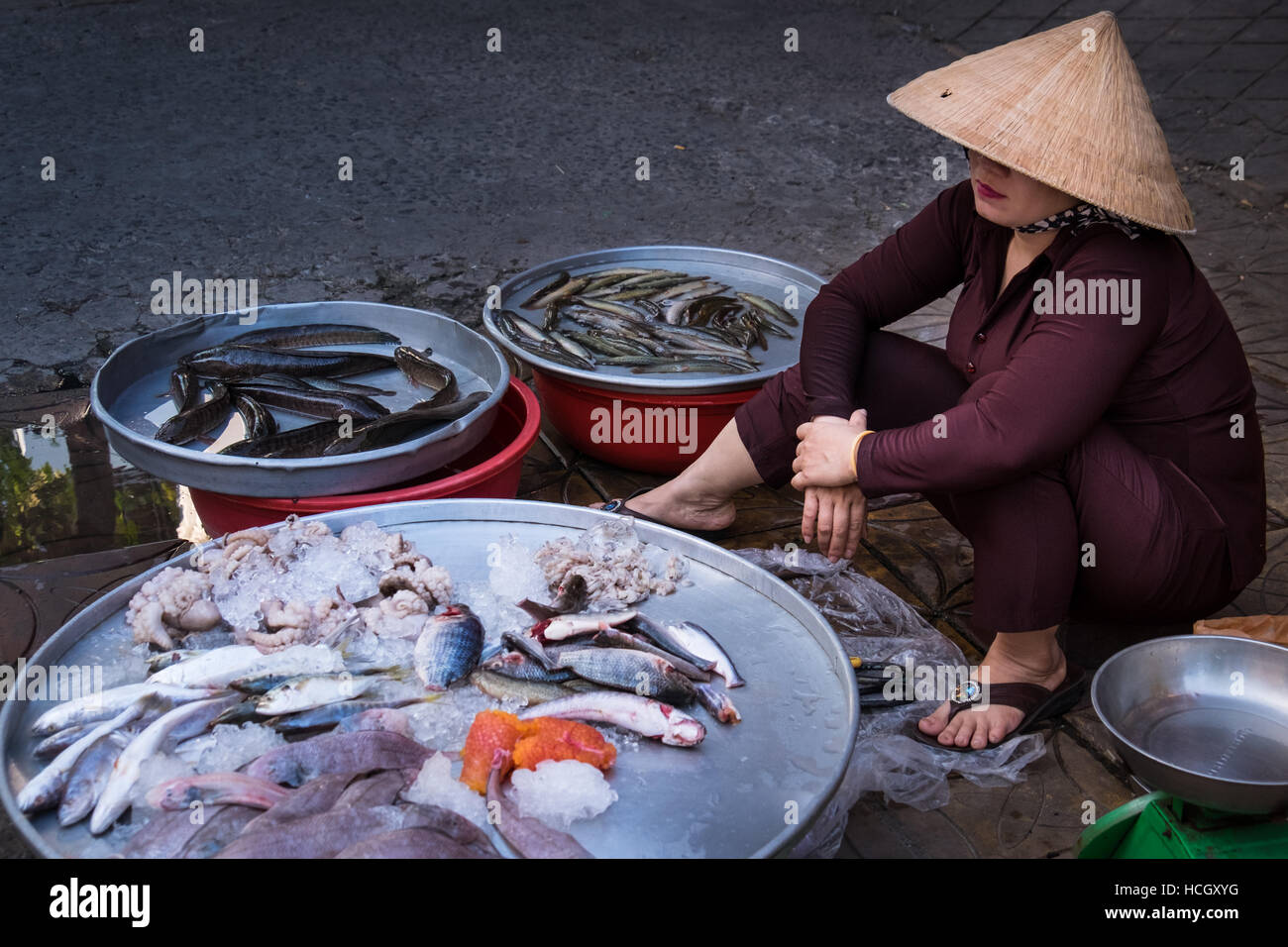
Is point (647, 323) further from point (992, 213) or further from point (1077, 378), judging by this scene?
point (1077, 378)

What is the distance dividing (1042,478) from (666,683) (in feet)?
2.86

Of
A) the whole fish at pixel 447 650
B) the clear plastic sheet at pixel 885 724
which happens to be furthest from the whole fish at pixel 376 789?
the clear plastic sheet at pixel 885 724

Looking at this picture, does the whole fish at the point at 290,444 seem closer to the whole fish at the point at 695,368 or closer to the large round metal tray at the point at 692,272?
the large round metal tray at the point at 692,272

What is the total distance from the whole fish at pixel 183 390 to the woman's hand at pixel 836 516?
1.62 m

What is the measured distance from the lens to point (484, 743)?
185 centimetres

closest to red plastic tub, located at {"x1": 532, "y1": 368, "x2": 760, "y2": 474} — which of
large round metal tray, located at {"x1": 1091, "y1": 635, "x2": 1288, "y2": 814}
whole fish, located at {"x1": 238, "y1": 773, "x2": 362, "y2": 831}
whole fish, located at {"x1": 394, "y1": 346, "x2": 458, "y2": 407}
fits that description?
whole fish, located at {"x1": 394, "y1": 346, "x2": 458, "y2": 407}

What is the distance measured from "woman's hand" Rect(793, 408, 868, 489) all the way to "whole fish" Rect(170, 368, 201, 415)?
159 cm

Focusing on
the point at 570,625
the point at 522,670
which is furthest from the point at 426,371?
the point at 522,670

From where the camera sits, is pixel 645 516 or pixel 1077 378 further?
pixel 645 516

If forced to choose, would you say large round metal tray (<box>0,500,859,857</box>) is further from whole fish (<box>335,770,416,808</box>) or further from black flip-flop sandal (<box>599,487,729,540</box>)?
black flip-flop sandal (<box>599,487,729,540</box>)

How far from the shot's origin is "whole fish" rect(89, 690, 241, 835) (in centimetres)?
174

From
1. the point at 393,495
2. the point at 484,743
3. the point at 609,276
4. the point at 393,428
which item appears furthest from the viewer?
the point at 609,276

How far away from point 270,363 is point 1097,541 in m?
2.15

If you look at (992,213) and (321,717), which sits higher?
(992,213)
